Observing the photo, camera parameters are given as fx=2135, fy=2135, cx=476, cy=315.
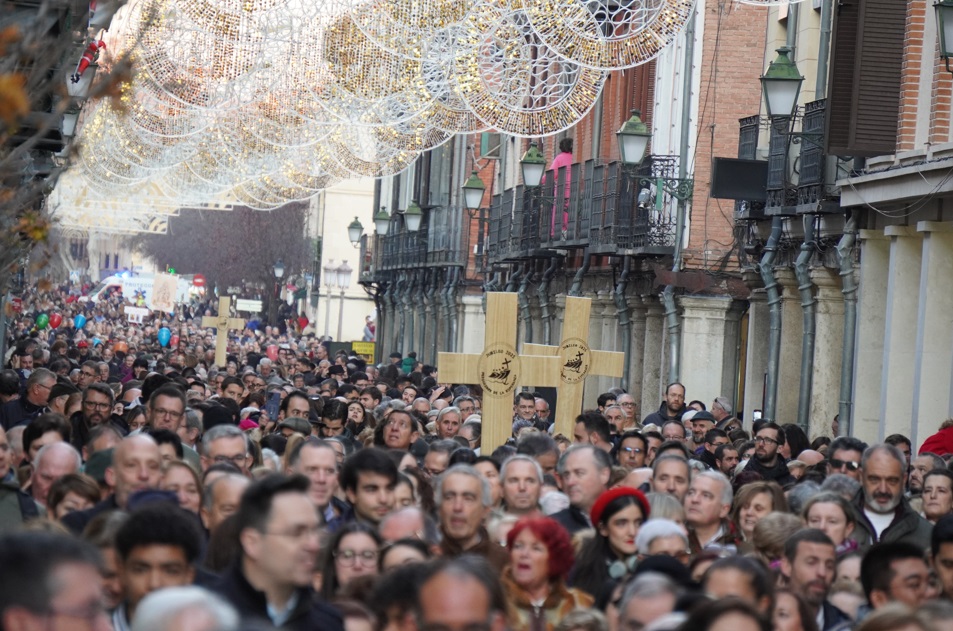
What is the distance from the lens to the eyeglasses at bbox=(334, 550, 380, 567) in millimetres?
7996

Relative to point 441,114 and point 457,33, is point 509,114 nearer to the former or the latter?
point 457,33

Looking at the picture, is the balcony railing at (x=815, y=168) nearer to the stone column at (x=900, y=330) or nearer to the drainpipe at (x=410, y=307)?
the stone column at (x=900, y=330)

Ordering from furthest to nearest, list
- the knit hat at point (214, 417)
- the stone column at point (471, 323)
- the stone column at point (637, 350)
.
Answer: the stone column at point (471, 323), the stone column at point (637, 350), the knit hat at point (214, 417)

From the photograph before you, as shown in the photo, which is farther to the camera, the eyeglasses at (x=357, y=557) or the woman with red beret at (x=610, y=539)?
the woman with red beret at (x=610, y=539)

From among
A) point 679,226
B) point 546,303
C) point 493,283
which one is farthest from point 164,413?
point 493,283

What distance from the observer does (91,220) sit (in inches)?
2653

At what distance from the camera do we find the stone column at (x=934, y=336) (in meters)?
20.8

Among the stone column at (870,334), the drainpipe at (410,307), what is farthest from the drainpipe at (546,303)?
the stone column at (870,334)

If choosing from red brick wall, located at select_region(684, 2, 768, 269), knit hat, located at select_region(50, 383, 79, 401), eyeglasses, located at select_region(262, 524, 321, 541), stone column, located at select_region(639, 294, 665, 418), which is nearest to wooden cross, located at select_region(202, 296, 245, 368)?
stone column, located at select_region(639, 294, 665, 418)

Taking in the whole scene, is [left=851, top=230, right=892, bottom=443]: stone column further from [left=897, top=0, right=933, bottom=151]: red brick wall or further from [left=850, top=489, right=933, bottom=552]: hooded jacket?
[left=850, top=489, right=933, bottom=552]: hooded jacket

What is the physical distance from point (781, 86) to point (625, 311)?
43.8ft

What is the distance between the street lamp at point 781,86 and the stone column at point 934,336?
5.82ft

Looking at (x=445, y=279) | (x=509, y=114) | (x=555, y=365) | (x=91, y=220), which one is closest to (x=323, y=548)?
(x=555, y=365)

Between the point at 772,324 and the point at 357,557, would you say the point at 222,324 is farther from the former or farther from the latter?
the point at 357,557
